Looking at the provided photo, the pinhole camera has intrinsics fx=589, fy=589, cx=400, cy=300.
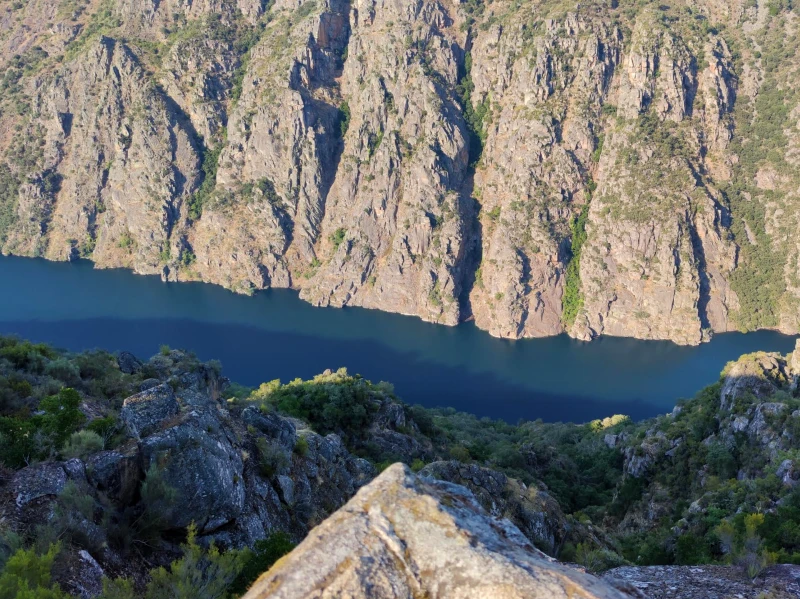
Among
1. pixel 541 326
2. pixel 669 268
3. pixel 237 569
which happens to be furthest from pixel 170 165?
pixel 237 569

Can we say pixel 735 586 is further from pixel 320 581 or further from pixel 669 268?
pixel 669 268

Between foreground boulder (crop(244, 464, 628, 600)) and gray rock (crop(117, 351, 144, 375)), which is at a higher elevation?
foreground boulder (crop(244, 464, 628, 600))

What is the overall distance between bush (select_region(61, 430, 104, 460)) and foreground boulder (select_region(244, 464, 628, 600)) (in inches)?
263

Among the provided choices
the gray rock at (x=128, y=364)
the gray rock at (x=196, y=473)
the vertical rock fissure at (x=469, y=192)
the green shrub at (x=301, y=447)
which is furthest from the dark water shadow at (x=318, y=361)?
the gray rock at (x=196, y=473)

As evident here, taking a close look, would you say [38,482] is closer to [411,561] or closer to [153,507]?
[153,507]

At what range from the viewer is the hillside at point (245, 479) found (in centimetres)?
873

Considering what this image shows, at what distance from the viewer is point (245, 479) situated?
12391mm

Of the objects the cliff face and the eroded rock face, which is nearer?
the eroded rock face

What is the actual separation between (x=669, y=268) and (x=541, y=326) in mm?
23384

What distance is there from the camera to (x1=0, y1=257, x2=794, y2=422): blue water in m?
77.6

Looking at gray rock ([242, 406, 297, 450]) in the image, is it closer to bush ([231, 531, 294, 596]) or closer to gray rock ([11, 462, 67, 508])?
bush ([231, 531, 294, 596])

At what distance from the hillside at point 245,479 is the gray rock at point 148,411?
0.04 metres

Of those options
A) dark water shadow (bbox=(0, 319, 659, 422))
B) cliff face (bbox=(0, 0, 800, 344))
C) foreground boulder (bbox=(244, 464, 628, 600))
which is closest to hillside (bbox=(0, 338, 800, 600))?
foreground boulder (bbox=(244, 464, 628, 600))

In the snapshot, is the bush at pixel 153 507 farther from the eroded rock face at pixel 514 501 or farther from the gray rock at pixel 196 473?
the eroded rock face at pixel 514 501
